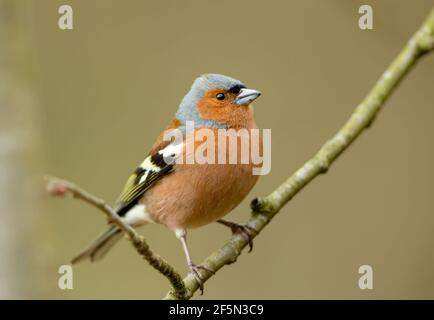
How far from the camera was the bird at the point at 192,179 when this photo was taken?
14.9 feet

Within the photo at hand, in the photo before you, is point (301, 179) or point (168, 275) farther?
point (301, 179)

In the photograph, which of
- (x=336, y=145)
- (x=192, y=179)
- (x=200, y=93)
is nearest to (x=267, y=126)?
(x=200, y=93)

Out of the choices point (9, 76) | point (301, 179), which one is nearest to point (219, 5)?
point (301, 179)

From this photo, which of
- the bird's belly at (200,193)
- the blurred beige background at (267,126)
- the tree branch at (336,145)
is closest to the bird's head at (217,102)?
the bird's belly at (200,193)

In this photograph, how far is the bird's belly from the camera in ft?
14.8

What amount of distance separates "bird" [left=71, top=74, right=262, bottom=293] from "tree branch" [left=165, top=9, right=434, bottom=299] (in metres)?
0.19

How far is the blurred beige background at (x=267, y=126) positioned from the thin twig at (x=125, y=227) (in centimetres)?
336

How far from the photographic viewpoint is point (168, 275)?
3.11 metres

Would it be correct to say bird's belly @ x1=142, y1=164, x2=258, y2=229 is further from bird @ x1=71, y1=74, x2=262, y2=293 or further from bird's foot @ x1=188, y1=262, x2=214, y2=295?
bird's foot @ x1=188, y1=262, x2=214, y2=295

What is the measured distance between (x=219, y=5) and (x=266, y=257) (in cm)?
310

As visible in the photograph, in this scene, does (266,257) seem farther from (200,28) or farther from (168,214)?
(200,28)

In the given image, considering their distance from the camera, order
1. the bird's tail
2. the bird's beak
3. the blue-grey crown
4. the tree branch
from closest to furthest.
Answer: the tree branch → the bird's beak → the blue-grey crown → the bird's tail

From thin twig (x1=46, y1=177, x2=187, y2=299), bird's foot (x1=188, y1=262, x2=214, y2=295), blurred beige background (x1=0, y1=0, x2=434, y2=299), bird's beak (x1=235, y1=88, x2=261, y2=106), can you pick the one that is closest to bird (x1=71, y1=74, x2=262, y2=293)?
bird's beak (x1=235, y1=88, x2=261, y2=106)

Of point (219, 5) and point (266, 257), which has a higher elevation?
point (219, 5)
